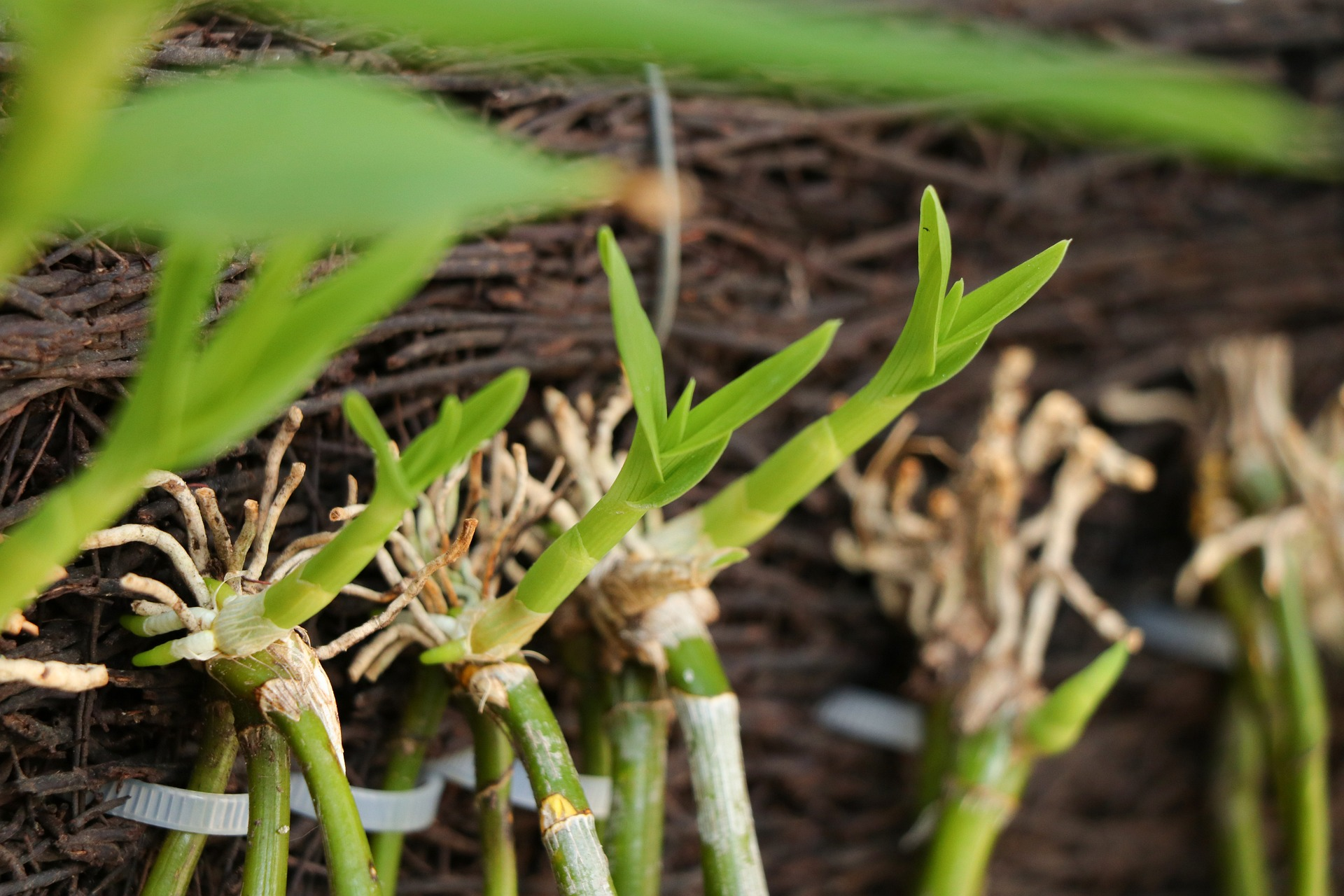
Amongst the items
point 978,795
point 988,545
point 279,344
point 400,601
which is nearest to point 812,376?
point 988,545

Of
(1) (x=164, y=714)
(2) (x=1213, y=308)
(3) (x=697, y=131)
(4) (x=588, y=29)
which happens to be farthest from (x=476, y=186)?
(2) (x=1213, y=308)

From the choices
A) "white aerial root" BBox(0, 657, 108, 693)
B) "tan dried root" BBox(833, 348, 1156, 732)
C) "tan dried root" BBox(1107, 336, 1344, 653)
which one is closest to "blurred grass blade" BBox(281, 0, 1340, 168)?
"white aerial root" BBox(0, 657, 108, 693)

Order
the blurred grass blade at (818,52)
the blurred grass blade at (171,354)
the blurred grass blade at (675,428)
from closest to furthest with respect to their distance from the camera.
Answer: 1. the blurred grass blade at (818,52)
2. the blurred grass blade at (171,354)
3. the blurred grass blade at (675,428)

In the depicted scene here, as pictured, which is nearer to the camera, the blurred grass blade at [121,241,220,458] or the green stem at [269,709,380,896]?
the blurred grass blade at [121,241,220,458]

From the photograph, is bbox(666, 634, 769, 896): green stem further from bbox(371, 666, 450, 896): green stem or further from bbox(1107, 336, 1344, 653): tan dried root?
bbox(1107, 336, 1344, 653): tan dried root

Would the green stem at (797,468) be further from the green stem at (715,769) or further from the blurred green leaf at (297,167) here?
the blurred green leaf at (297,167)

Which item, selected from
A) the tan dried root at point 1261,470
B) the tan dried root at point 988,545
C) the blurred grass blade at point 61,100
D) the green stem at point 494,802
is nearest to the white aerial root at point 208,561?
the green stem at point 494,802
